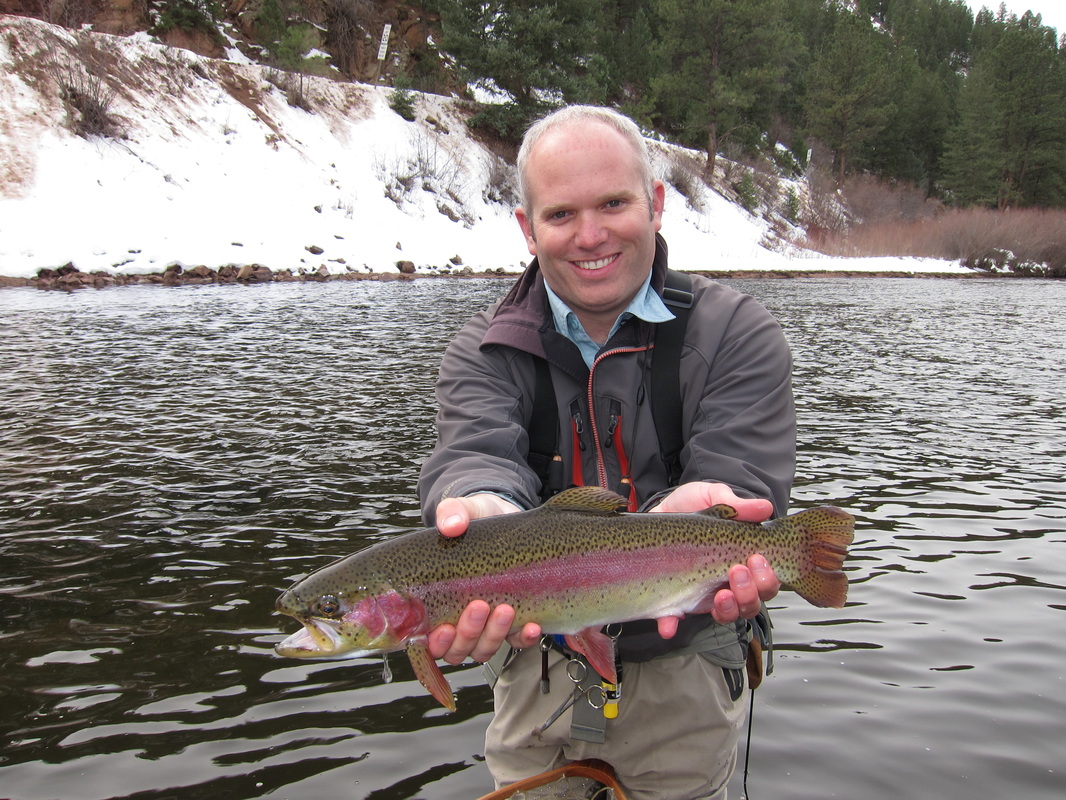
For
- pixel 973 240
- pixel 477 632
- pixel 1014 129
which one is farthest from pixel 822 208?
pixel 477 632

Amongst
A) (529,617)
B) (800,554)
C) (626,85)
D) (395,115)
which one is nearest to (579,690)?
(529,617)

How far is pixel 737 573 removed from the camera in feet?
8.36

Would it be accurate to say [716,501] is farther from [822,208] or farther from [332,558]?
[822,208]

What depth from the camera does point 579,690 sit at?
2.74 metres

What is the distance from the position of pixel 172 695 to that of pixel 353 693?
88 cm

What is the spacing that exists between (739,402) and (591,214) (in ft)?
2.79

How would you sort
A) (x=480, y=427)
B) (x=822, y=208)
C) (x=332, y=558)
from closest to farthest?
(x=480, y=427) < (x=332, y=558) < (x=822, y=208)

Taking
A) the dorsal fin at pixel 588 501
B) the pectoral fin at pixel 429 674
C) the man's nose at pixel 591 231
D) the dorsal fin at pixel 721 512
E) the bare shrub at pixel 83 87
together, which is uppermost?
the bare shrub at pixel 83 87

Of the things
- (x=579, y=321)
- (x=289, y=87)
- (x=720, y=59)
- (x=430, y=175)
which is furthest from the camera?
(x=720, y=59)

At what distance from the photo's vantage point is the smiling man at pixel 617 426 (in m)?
2.77

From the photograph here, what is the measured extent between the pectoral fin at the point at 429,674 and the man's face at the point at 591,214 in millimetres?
1374

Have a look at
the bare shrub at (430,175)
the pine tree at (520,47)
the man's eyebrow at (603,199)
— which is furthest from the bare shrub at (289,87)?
the man's eyebrow at (603,199)

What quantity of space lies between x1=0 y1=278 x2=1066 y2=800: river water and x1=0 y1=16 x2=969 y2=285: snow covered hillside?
14005 millimetres

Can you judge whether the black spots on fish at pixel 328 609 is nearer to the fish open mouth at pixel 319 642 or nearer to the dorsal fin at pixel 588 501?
the fish open mouth at pixel 319 642
